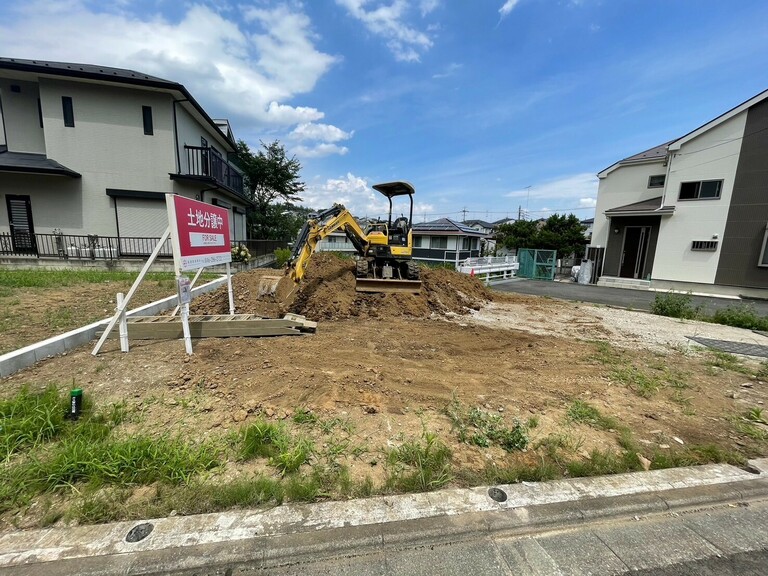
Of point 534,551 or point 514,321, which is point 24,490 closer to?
point 534,551

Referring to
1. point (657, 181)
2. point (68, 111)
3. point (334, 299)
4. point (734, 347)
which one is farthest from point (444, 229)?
point (68, 111)

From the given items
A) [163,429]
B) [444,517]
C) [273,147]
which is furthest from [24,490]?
[273,147]

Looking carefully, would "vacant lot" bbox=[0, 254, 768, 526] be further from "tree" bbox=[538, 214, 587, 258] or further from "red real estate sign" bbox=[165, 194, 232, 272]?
"tree" bbox=[538, 214, 587, 258]

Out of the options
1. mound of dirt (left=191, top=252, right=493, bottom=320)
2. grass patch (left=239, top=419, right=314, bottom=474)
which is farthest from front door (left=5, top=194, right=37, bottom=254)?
grass patch (left=239, top=419, right=314, bottom=474)

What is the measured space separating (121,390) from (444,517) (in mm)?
3182

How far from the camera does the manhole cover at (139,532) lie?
5.61 ft

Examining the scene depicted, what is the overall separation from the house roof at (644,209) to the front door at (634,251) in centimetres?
99

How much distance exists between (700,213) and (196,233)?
783 inches

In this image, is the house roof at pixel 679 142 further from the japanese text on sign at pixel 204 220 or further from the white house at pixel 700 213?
the japanese text on sign at pixel 204 220

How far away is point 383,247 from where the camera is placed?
28.3 feet

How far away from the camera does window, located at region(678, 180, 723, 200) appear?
562 inches

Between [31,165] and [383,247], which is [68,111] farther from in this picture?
[383,247]

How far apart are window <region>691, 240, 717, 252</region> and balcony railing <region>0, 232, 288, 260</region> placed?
21.9 m

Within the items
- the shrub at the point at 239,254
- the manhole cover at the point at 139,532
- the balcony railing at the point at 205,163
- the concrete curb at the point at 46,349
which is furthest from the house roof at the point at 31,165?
the manhole cover at the point at 139,532
